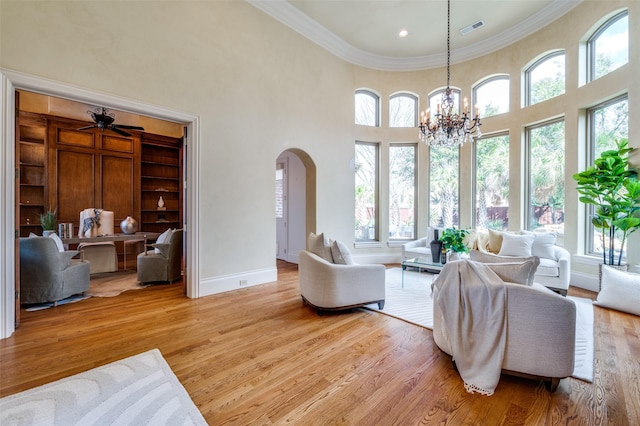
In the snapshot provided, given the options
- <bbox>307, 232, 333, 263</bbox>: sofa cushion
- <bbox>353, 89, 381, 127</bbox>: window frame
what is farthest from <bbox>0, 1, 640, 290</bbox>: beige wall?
<bbox>307, 232, 333, 263</bbox>: sofa cushion

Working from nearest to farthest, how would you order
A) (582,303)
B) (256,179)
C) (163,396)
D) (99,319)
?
(163,396), (99,319), (582,303), (256,179)

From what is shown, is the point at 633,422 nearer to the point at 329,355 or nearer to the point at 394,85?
the point at 329,355

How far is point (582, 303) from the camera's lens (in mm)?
3678

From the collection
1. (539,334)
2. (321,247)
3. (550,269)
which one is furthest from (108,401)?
(550,269)

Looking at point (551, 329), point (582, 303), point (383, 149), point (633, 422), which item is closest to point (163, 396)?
point (551, 329)

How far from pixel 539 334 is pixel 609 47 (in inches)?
197

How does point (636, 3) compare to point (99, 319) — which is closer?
point (99, 319)

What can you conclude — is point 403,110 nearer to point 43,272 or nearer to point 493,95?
point 493,95

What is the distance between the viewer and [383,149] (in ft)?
21.5

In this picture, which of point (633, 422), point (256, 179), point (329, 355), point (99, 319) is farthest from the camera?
Result: point (256, 179)

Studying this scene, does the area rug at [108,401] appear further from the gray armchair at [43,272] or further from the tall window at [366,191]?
the tall window at [366,191]

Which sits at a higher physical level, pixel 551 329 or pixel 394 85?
pixel 394 85

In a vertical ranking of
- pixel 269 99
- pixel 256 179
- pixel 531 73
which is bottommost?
pixel 256 179

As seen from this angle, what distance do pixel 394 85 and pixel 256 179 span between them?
427 centimetres
